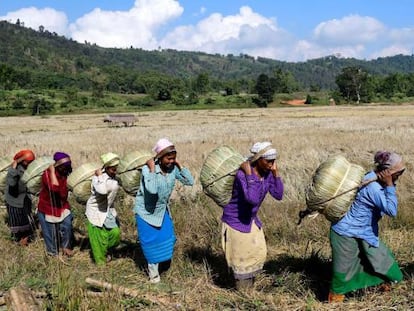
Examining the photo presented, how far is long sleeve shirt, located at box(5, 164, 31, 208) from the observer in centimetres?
675

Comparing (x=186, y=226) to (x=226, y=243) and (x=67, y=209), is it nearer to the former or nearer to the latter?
(x=67, y=209)

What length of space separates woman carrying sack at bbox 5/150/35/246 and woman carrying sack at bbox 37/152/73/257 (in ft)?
2.49

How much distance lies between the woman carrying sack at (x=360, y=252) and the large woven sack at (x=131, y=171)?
233 cm

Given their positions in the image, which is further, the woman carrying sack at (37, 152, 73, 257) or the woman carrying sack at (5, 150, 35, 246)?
the woman carrying sack at (5, 150, 35, 246)

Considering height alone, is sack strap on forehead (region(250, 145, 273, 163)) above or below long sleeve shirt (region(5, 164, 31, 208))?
above

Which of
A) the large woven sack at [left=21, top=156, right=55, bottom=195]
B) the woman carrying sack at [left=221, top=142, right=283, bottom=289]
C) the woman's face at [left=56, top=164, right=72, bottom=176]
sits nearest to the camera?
the woman carrying sack at [left=221, top=142, right=283, bottom=289]

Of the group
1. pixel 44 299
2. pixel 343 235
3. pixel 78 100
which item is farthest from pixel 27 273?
pixel 78 100

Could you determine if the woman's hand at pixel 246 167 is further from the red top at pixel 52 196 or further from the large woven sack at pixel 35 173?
the large woven sack at pixel 35 173

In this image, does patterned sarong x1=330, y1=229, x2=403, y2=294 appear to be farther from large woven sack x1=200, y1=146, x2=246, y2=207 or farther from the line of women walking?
large woven sack x1=200, y1=146, x2=246, y2=207

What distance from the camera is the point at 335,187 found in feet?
13.2

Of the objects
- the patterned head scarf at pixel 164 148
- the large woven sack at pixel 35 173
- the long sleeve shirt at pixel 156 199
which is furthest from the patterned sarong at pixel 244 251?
the large woven sack at pixel 35 173

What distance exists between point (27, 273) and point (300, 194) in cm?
481

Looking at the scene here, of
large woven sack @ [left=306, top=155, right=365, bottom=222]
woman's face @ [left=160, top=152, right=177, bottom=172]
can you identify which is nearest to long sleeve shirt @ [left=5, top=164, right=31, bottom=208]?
woman's face @ [left=160, top=152, right=177, bottom=172]

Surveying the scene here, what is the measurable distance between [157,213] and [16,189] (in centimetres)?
291
